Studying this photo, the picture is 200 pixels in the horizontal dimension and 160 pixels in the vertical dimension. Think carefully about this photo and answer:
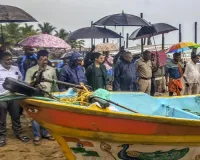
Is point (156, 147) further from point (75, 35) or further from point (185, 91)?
point (75, 35)

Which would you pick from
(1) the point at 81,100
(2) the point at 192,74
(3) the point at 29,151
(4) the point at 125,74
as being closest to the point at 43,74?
(3) the point at 29,151

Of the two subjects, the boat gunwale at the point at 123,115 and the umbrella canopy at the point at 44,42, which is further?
the umbrella canopy at the point at 44,42

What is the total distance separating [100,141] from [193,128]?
1074 mm

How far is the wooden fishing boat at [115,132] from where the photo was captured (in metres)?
4.67

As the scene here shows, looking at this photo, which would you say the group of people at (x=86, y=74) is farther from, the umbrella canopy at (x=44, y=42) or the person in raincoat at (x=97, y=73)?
the umbrella canopy at (x=44, y=42)

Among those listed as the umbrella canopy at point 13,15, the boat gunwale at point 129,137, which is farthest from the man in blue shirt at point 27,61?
the boat gunwale at point 129,137

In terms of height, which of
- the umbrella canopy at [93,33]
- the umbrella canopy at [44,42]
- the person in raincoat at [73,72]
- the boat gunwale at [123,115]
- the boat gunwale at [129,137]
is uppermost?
the umbrella canopy at [93,33]

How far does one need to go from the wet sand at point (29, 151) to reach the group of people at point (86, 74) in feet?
0.39

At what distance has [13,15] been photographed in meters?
8.00

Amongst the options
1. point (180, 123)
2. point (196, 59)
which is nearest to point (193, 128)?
point (180, 123)

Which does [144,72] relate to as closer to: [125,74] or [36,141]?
[125,74]

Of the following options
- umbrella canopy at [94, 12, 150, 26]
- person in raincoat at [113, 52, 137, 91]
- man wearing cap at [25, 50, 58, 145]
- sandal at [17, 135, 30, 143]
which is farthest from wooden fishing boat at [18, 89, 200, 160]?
umbrella canopy at [94, 12, 150, 26]

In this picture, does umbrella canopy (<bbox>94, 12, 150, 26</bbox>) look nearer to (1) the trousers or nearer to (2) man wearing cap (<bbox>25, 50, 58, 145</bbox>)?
(2) man wearing cap (<bbox>25, 50, 58, 145</bbox>)

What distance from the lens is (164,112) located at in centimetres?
622
